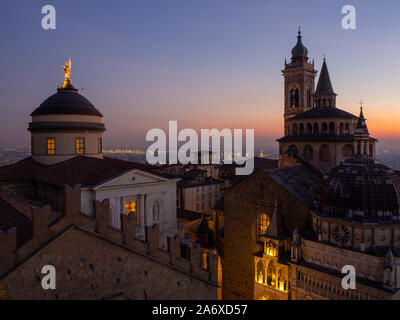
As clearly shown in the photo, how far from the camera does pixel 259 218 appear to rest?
32.6 m

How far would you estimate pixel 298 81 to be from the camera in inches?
2547

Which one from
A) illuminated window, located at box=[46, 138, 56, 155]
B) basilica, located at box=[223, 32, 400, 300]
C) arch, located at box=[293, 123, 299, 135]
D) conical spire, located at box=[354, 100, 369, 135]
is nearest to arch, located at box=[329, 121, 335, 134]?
basilica, located at box=[223, 32, 400, 300]

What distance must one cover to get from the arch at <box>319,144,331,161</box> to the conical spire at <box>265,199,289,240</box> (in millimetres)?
15310

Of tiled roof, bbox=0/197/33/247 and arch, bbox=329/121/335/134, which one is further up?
arch, bbox=329/121/335/134

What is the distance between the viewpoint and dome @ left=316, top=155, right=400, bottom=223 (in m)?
23.9

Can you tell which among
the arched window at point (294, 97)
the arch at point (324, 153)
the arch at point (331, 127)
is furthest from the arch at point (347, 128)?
the arched window at point (294, 97)

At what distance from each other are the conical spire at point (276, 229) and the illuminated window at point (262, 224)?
2391 mm

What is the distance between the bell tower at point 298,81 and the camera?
64125mm

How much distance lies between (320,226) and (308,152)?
62.6 ft

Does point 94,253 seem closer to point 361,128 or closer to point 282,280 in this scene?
point 282,280

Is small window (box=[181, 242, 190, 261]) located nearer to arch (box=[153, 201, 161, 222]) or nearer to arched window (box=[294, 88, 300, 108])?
arch (box=[153, 201, 161, 222])

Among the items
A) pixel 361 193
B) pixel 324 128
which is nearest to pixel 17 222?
pixel 361 193
